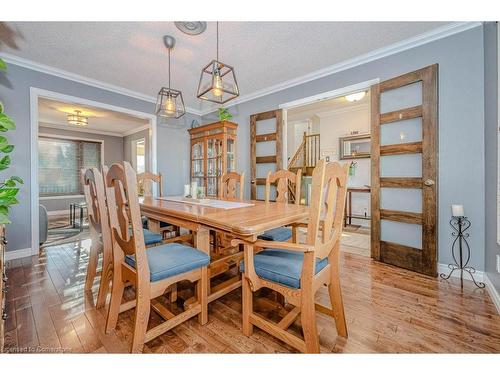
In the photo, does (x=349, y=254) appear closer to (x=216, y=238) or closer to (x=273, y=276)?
(x=216, y=238)

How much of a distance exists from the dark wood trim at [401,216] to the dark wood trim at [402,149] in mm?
657

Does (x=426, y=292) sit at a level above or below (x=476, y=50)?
below

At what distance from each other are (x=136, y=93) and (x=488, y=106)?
454 centimetres

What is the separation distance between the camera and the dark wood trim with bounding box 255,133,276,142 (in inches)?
143

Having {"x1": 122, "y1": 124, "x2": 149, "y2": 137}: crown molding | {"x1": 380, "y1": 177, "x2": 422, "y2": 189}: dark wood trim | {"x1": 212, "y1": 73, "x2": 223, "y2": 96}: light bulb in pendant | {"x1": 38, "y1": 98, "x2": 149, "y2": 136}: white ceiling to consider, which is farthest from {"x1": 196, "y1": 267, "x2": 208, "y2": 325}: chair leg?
{"x1": 122, "y1": 124, "x2": 149, "y2": 137}: crown molding

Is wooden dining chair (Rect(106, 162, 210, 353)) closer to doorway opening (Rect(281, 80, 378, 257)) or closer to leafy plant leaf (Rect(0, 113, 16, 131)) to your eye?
leafy plant leaf (Rect(0, 113, 16, 131))

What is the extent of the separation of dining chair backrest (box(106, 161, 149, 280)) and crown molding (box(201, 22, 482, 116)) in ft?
9.72

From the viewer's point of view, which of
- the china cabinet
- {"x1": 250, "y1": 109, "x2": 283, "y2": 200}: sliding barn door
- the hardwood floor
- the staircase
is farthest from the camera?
the staircase

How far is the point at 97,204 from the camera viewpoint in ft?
5.31

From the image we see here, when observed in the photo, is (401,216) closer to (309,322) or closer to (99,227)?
(309,322)

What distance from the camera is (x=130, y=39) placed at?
7.55 ft

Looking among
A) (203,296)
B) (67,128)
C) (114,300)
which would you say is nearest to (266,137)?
(203,296)
